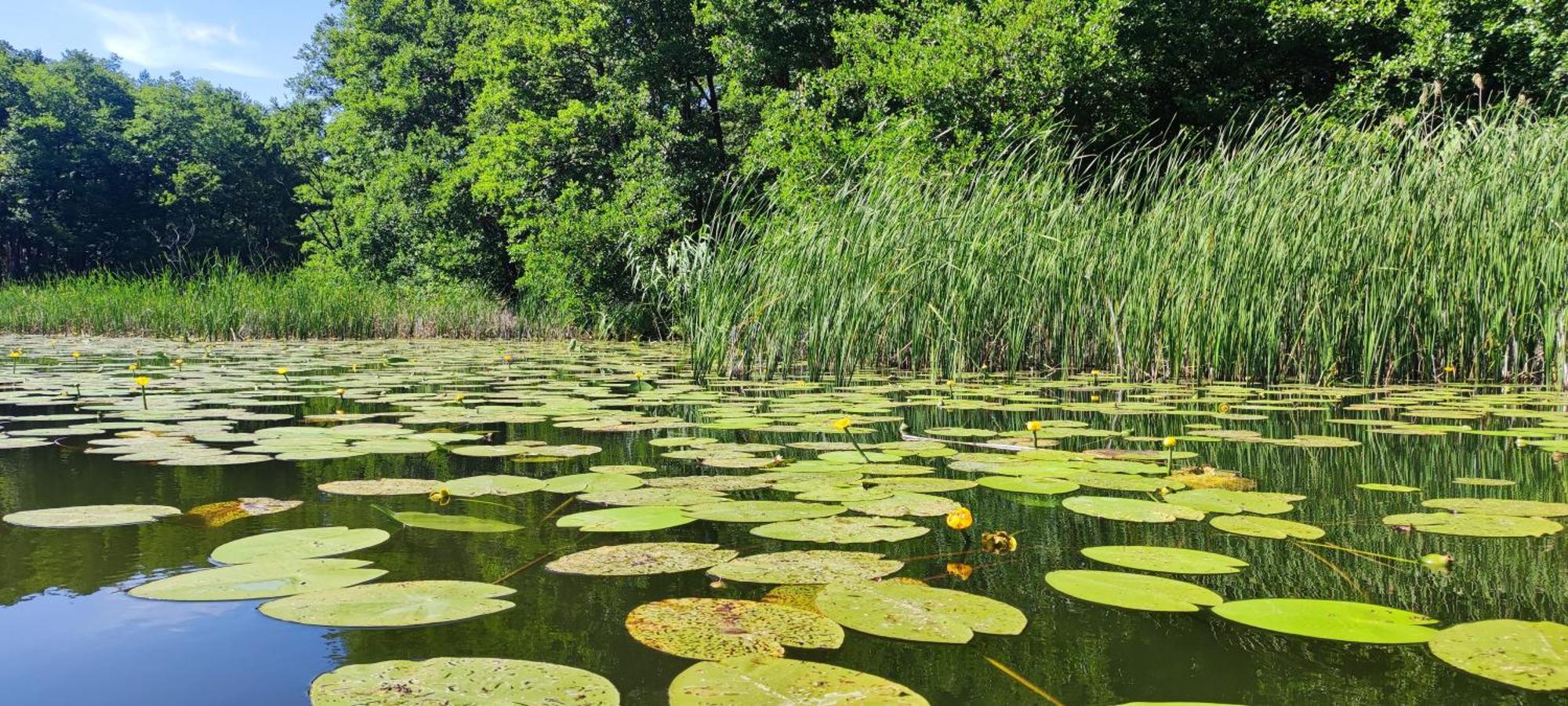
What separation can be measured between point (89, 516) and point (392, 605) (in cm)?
77

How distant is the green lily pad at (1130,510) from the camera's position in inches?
58.4

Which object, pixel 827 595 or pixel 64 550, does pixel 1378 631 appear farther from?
pixel 64 550

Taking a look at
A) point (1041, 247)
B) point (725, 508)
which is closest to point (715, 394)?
point (1041, 247)

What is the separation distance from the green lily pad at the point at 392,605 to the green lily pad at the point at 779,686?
0.31 metres

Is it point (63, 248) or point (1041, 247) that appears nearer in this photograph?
point (1041, 247)

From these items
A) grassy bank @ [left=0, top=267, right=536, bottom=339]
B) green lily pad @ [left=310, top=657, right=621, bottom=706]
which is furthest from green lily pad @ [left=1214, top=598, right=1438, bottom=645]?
grassy bank @ [left=0, top=267, right=536, bottom=339]

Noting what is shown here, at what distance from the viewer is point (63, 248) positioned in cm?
2709

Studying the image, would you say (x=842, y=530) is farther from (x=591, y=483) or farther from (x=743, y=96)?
(x=743, y=96)

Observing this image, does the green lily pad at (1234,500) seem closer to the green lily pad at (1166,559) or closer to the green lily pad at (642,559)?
the green lily pad at (1166,559)

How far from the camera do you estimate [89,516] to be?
1.44m

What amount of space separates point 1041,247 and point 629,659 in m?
4.19

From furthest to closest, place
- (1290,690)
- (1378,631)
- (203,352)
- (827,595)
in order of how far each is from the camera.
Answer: (203,352), (827,595), (1378,631), (1290,690)

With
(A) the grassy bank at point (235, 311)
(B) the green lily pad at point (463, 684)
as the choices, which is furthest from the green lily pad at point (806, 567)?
(A) the grassy bank at point (235, 311)

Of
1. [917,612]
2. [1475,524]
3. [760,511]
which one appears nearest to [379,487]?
[760,511]
